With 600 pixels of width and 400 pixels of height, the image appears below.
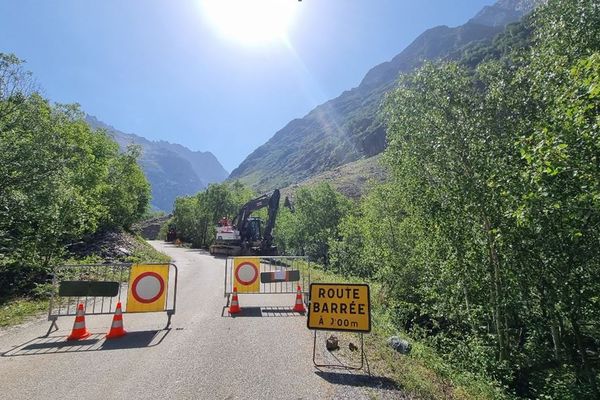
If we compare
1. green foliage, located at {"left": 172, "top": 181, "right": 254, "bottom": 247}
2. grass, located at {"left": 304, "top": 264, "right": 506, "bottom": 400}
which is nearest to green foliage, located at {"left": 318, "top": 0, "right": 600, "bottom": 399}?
grass, located at {"left": 304, "top": 264, "right": 506, "bottom": 400}

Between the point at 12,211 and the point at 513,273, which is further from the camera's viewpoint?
the point at 12,211

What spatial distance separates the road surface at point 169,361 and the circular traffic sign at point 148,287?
720 millimetres

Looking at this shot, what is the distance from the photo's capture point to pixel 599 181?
554 cm

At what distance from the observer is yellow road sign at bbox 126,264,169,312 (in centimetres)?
947

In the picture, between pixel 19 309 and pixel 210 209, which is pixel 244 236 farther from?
pixel 210 209

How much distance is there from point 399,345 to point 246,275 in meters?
5.85

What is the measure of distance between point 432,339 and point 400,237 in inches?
253

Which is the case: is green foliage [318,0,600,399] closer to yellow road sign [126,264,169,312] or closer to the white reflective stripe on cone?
yellow road sign [126,264,169,312]

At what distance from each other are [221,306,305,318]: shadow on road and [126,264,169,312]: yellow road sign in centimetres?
199

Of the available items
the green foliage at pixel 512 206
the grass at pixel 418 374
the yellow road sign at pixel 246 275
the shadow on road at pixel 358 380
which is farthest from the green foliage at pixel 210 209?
the shadow on road at pixel 358 380

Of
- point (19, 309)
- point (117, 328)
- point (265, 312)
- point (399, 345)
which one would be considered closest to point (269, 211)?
point (265, 312)

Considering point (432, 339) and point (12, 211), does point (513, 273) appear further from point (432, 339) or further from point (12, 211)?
point (12, 211)

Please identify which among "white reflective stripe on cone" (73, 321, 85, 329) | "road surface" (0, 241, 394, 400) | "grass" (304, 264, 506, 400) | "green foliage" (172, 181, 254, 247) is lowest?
"grass" (304, 264, 506, 400)

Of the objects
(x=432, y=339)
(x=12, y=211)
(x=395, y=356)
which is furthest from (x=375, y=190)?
(x=12, y=211)
